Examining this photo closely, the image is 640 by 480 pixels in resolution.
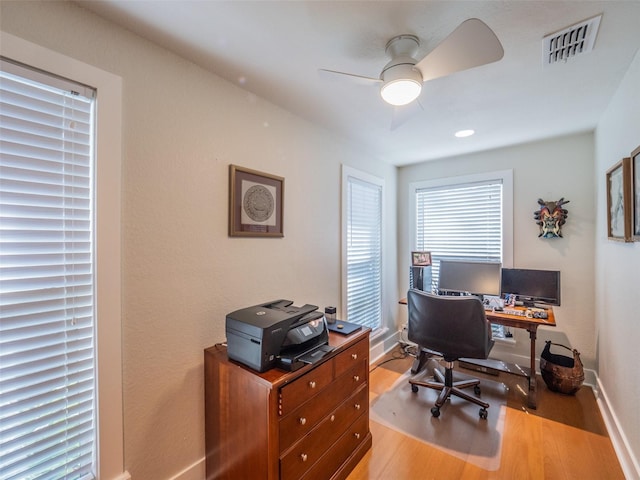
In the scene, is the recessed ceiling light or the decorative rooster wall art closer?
the recessed ceiling light

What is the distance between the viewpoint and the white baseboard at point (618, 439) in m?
1.52

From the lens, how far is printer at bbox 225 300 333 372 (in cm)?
133

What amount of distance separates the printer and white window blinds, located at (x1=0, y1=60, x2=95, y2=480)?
613 millimetres

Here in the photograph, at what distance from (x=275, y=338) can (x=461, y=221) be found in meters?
2.75

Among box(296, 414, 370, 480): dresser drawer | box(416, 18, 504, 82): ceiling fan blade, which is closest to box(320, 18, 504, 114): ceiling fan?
box(416, 18, 504, 82): ceiling fan blade

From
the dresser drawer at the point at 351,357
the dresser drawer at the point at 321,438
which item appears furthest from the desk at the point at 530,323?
the dresser drawer at the point at 321,438

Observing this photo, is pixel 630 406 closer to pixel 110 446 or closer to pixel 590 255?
pixel 590 255

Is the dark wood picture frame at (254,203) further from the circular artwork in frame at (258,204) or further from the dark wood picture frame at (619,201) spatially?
the dark wood picture frame at (619,201)

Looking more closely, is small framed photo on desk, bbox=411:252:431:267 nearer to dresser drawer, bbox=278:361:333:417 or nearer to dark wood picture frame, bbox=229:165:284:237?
dark wood picture frame, bbox=229:165:284:237

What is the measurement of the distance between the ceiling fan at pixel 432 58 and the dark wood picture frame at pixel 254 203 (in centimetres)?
79

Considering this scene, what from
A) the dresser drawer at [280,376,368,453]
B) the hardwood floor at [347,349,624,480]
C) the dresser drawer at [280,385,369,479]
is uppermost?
the dresser drawer at [280,376,368,453]

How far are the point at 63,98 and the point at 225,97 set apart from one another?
79 centimetres

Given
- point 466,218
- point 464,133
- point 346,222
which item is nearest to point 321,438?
point 346,222

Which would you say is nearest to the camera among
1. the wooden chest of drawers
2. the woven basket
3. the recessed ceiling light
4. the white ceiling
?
the white ceiling
